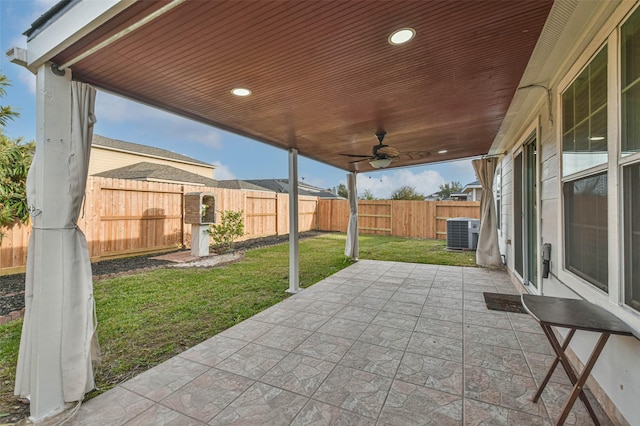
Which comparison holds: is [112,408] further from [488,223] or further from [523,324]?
[488,223]

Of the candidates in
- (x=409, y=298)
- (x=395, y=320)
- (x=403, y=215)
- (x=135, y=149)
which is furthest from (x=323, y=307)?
(x=135, y=149)

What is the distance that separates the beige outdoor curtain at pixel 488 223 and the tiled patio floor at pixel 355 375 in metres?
2.53

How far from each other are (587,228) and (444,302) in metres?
2.00

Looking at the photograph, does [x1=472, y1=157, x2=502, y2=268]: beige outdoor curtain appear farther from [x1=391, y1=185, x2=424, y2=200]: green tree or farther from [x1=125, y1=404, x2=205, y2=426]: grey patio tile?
[x1=391, y1=185, x2=424, y2=200]: green tree

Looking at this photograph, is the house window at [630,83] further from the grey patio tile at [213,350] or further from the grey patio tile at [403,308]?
the grey patio tile at [213,350]

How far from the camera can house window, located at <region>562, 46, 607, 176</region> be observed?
1758 mm

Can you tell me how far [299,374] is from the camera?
84.0 inches

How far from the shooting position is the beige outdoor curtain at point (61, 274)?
1.69 m

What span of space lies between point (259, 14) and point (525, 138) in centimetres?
405

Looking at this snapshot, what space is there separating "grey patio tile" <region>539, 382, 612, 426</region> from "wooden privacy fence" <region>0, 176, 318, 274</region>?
7151 millimetres

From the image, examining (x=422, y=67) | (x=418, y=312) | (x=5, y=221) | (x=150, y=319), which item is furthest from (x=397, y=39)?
(x=5, y=221)

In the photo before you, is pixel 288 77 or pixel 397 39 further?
pixel 288 77

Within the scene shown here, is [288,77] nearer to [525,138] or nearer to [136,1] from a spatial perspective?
[136,1]

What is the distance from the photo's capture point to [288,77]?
2176 mm
